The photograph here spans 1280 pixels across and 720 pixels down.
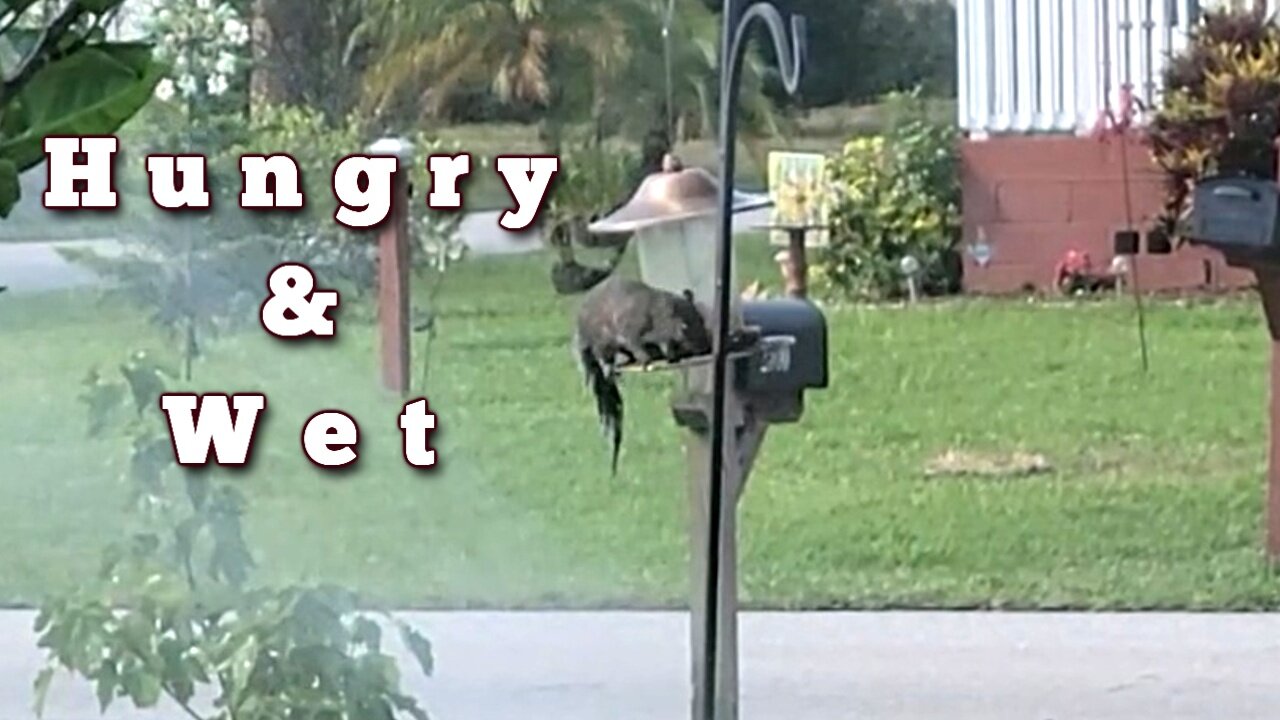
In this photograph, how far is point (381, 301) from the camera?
562cm

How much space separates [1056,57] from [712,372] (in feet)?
29.6

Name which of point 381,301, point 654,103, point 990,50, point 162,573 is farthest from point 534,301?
point 990,50

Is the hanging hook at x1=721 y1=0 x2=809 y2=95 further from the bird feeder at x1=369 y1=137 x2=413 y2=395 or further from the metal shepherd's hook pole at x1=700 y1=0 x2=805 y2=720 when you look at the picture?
the bird feeder at x1=369 y1=137 x2=413 y2=395

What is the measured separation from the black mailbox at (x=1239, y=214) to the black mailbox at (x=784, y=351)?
2544mm

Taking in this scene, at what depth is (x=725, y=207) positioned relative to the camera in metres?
2.79

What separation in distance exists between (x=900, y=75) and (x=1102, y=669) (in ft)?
14.4

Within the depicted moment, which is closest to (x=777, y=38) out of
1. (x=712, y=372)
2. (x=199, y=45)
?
(x=712, y=372)

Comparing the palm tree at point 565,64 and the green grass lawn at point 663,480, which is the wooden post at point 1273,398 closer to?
the green grass lawn at point 663,480

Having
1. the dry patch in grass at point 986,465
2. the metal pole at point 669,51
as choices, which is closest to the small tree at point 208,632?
the metal pole at point 669,51

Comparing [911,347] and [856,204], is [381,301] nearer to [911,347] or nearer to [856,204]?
[911,347]

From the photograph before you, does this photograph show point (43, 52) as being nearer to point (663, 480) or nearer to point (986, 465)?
point (663, 480)

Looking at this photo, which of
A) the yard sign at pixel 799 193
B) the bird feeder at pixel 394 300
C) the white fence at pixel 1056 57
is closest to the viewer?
the bird feeder at pixel 394 300

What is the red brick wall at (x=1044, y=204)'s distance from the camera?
11.5 m

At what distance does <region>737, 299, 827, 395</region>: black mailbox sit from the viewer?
3621 millimetres
